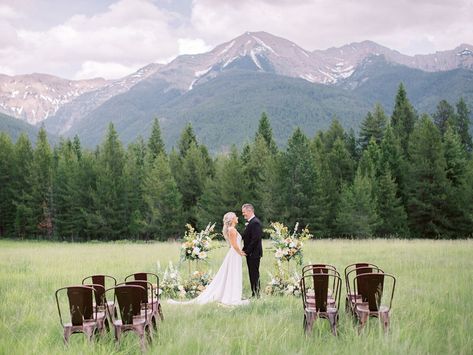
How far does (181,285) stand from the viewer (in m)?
14.0

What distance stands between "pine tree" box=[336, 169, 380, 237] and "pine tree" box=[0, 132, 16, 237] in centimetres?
3804

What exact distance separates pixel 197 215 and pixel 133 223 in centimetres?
779

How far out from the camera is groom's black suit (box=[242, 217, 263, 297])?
43.5ft

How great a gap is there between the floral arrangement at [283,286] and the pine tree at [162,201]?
3616 centimetres

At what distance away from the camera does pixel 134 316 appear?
27.1ft

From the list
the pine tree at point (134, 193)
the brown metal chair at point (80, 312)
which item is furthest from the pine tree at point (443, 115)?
the brown metal chair at point (80, 312)

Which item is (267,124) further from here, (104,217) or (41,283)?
(41,283)

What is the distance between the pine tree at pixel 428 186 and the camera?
140 ft

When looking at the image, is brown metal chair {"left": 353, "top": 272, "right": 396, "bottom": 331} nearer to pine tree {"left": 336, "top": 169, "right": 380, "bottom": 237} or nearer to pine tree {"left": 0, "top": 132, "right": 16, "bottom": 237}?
pine tree {"left": 336, "top": 169, "right": 380, "bottom": 237}

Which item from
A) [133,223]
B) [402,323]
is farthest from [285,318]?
[133,223]

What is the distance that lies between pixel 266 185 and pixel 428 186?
48.7 feet

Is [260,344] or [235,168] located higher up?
[235,168]

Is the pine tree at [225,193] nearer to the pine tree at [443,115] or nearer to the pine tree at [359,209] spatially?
the pine tree at [359,209]

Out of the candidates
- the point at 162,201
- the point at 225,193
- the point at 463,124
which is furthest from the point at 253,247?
the point at 463,124
